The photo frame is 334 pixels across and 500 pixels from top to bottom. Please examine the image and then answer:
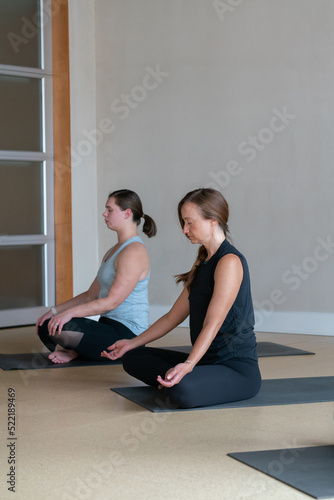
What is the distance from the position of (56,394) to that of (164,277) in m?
2.32

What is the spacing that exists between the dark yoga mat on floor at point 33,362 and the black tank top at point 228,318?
1021 mm

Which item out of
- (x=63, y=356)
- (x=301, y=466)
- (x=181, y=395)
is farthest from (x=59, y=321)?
(x=301, y=466)

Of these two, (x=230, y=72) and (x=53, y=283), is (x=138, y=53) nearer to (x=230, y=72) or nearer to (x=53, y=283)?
(x=230, y=72)

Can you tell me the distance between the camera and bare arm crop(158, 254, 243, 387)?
2359mm

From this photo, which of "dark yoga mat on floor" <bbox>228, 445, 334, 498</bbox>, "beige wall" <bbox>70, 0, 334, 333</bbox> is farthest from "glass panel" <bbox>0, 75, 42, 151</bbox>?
"dark yoga mat on floor" <bbox>228, 445, 334, 498</bbox>

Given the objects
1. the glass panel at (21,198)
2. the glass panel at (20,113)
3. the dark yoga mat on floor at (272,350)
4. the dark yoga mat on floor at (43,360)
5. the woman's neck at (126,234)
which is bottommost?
the dark yoga mat on floor at (272,350)

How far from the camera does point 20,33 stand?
5086 millimetres

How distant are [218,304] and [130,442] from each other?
1.99ft

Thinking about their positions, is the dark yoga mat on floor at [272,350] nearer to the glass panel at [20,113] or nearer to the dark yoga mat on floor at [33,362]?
the dark yoga mat on floor at [33,362]

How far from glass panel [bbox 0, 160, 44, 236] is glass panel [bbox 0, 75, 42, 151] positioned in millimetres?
153

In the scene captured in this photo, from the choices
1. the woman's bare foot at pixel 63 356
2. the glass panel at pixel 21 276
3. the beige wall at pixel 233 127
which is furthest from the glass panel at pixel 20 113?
the woman's bare foot at pixel 63 356

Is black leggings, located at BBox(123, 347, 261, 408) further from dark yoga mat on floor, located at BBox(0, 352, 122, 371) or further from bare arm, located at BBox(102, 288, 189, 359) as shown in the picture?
dark yoga mat on floor, located at BBox(0, 352, 122, 371)

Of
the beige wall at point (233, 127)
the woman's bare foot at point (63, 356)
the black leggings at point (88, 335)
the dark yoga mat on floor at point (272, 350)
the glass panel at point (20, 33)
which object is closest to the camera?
the black leggings at point (88, 335)

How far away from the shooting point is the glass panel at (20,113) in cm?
500
